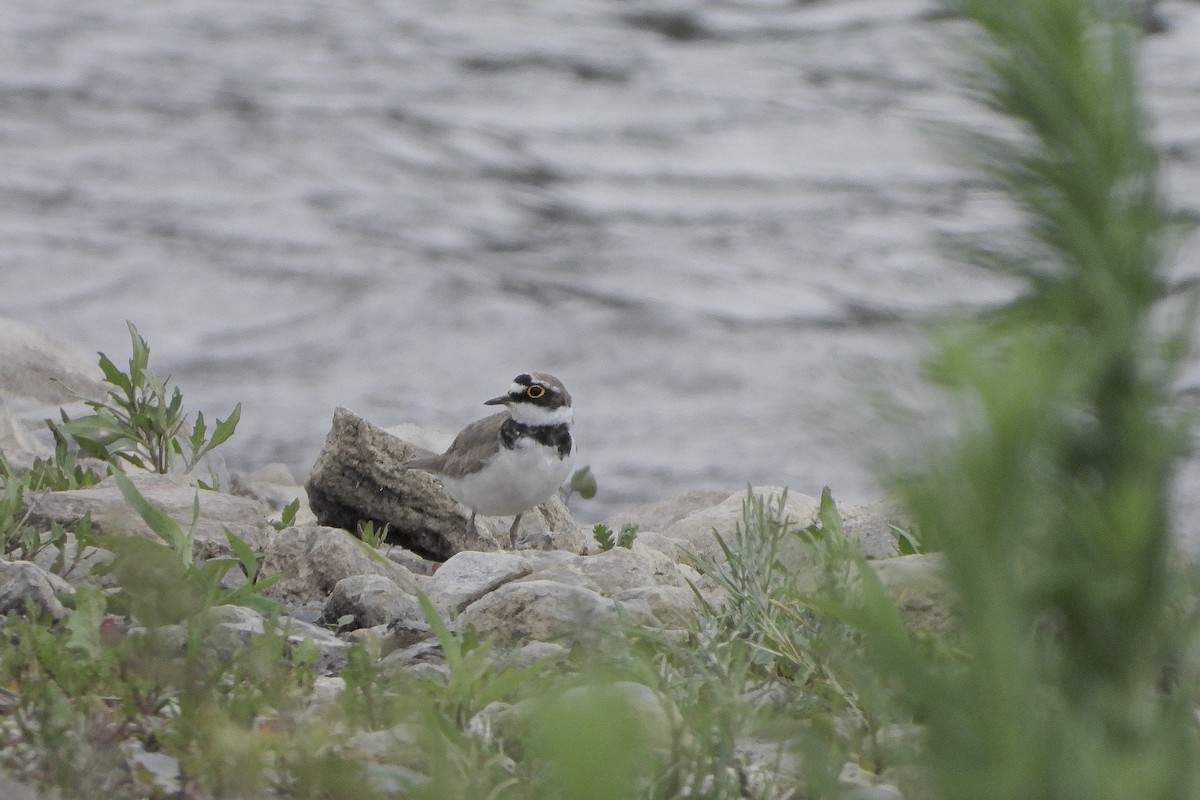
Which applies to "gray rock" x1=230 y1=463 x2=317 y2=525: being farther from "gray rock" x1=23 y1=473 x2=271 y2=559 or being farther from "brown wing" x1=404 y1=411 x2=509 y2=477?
"gray rock" x1=23 y1=473 x2=271 y2=559

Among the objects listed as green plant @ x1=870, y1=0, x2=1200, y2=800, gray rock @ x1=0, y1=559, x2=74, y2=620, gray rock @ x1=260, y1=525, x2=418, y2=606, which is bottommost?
gray rock @ x1=260, y1=525, x2=418, y2=606

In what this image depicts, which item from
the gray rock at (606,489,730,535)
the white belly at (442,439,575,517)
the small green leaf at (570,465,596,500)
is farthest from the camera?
the small green leaf at (570,465,596,500)

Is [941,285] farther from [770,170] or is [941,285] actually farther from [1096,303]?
[770,170]

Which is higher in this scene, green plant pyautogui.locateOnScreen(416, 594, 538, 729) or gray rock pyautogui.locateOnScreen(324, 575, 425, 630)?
green plant pyautogui.locateOnScreen(416, 594, 538, 729)

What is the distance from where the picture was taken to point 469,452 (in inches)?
325

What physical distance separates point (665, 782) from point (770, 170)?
54.1 ft

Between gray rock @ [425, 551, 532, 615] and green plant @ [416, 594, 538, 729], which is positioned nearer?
green plant @ [416, 594, 538, 729]

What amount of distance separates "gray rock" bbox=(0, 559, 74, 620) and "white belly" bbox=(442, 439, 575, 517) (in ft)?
11.4

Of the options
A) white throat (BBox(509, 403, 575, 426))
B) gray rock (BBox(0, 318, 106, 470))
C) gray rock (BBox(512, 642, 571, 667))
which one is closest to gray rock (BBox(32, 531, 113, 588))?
gray rock (BBox(512, 642, 571, 667))

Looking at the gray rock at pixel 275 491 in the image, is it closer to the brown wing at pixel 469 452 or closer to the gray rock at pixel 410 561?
the gray rock at pixel 410 561

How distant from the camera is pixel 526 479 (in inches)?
311

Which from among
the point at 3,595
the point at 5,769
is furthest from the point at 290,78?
the point at 5,769

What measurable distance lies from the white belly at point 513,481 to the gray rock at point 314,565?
6.91 feet

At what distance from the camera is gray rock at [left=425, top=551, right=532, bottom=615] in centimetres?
488
